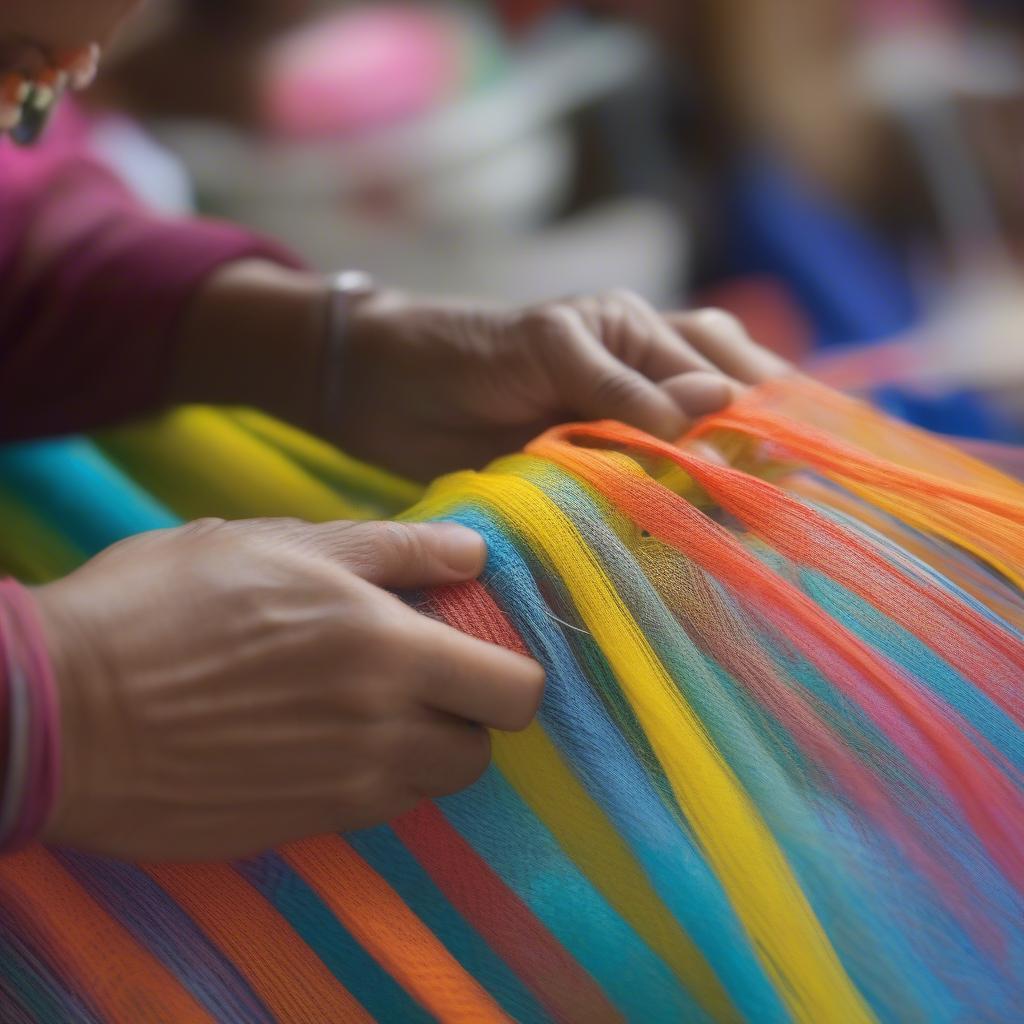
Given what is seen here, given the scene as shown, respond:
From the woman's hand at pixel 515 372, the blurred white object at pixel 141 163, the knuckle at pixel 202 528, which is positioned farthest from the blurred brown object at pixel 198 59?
the knuckle at pixel 202 528

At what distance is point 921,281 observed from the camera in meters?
1.50

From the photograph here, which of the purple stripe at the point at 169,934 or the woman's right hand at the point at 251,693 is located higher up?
the woman's right hand at the point at 251,693

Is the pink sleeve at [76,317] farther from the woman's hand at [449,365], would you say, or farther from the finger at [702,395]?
the finger at [702,395]

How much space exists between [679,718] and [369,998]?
0.51ft

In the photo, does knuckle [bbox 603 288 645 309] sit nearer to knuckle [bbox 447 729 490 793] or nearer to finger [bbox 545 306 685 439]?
finger [bbox 545 306 685 439]

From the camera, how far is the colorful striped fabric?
410 millimetres

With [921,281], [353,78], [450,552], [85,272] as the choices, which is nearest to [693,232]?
[921,281]

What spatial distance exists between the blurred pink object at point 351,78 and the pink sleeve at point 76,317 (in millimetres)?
882

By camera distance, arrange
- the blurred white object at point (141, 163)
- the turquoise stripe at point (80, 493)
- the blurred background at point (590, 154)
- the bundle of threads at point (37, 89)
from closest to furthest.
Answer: the bundle of threads at point (37, 89), the turquoise stripe at point (80, 493), the blurred white object at point (141, 163), the blurred background at point (590, 154)

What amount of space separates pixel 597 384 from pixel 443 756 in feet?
0.73

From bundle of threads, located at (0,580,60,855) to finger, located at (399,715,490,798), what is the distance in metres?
0.12

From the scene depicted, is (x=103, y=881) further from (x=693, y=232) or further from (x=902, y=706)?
(x=693, y=232)

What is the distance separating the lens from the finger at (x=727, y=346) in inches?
24.0

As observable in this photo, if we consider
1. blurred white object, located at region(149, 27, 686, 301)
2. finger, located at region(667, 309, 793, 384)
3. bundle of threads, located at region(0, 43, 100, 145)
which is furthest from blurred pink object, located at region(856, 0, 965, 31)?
bundle of threads, located at region(0, 43, 100, 145)
